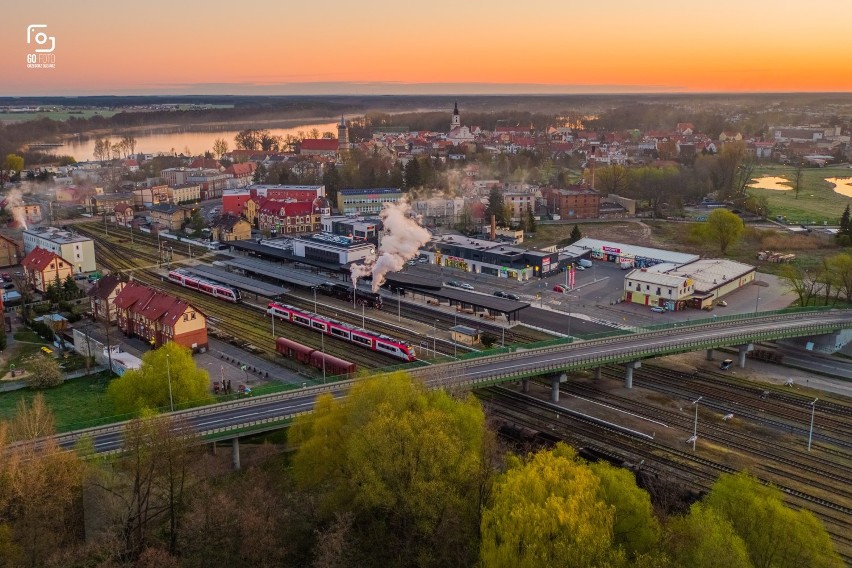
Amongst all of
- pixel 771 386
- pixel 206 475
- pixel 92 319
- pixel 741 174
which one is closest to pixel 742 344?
pixel 771 386

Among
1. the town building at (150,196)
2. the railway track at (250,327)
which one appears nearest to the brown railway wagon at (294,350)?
the railway track at (250,327)

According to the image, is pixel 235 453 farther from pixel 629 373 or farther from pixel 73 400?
pixel 629 373

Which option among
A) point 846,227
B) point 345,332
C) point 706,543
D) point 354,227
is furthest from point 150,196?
point 706,543

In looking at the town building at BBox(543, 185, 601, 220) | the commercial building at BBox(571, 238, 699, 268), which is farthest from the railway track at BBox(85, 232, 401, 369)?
the town building at BBox(543, 185, 601, 220)

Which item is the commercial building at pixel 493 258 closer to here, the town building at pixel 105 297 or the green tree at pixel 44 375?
the town building at pixel 105 297

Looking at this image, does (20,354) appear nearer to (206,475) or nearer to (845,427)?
(206,475)
